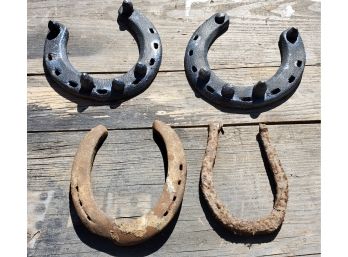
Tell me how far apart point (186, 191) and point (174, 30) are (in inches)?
15.0

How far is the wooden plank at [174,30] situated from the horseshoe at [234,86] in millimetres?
25

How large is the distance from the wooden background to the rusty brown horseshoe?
0.02m

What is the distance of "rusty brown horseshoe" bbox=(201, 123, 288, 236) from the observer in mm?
1091

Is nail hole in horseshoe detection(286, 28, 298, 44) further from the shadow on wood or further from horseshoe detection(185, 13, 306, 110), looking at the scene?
the shadow on wood

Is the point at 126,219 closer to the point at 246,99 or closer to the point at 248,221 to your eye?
the point at 248,221

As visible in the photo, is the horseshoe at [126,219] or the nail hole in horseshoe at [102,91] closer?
the horseshoe at [126,219]

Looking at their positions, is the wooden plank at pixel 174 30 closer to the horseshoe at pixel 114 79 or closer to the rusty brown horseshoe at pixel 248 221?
the horseshoe at pixel 114 79

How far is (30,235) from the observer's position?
109 centimetres

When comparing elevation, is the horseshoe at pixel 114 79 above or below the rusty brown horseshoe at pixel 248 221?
above

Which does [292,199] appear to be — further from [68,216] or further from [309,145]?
[68,216]

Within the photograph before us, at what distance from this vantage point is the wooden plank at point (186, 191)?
109cm

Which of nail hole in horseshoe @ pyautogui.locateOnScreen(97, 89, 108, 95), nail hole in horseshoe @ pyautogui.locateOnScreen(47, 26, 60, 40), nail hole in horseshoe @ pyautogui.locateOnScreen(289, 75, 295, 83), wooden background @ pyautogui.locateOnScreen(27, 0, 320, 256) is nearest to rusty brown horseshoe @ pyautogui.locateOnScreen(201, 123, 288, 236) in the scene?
wooden background @ pyautogui.locateOnScreen(27, 0, 320, 256)

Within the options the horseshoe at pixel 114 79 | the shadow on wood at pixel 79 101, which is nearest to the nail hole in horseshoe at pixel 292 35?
the horseshoe at pixel 114 79

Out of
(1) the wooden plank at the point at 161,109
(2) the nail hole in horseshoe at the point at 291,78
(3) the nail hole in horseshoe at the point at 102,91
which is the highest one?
(2) the nail hole in horseshoe at the point at 291,78
